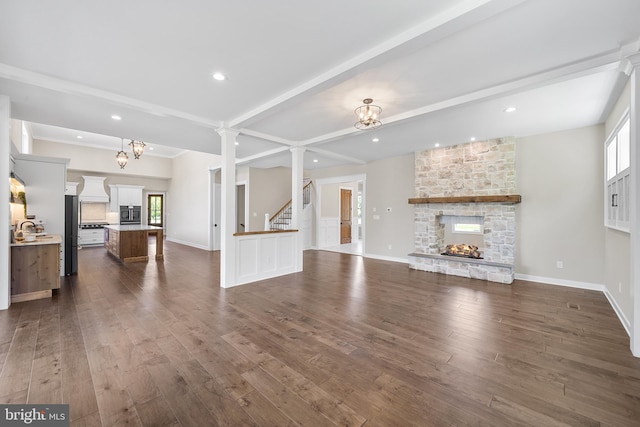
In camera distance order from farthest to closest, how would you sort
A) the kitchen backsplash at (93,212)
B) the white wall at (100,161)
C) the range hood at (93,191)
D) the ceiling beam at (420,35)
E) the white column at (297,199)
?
the kitchen backsplash at (93,212), the range hood at (93,191), the white wall at (100,161), the white column at (297,199), the ceiling beam at (420,35)

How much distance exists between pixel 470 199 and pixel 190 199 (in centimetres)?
943

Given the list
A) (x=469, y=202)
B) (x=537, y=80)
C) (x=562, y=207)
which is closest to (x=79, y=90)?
(x=537, y=80)

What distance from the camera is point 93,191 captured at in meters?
10.0

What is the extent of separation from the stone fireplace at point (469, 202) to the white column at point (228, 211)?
161 inches

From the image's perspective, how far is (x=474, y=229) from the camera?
20.4ft

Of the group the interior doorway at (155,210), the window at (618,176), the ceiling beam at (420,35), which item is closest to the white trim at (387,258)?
the window at (618,176)

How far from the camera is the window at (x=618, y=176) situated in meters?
3.21

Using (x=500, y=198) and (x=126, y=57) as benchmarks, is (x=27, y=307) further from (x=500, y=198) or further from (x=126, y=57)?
(x=500, y=198)

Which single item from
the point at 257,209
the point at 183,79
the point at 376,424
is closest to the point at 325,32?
the point at 183,79

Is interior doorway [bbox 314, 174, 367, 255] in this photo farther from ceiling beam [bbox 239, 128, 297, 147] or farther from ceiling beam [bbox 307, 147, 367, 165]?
ceiling beam [bbox 239, 128, 297, 147]

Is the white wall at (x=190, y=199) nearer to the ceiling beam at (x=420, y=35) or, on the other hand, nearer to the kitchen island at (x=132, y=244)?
the kitchen island at (x=132, y=244)

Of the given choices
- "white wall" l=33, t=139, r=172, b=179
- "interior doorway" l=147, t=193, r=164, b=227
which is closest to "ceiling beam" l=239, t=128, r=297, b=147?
"white wall" l=33, t=139, r=172, b=179

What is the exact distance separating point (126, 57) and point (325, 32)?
2022mm

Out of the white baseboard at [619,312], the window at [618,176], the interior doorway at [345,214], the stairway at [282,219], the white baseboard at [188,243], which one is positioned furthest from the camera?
the interior doorway at [345,214]
